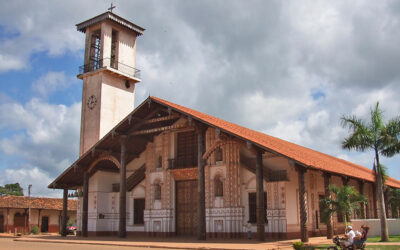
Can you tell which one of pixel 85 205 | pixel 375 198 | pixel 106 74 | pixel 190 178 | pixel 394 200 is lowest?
pixel 85 205

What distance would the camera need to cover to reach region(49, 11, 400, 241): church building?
70.2ft

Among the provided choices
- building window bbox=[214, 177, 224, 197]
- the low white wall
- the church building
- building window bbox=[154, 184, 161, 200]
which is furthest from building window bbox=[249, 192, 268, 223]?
building window bbox=[154, 184, 161, 200]

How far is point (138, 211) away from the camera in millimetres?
27672

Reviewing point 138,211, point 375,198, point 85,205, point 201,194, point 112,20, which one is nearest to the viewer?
point 201,194

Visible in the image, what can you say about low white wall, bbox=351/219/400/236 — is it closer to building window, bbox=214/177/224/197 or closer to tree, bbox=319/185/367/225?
tree, bbox=319/185/367/225

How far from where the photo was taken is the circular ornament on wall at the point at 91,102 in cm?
3350

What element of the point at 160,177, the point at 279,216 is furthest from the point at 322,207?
the point at 160,177

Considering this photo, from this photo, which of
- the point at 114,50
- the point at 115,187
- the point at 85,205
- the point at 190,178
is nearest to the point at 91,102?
the point at 114,50

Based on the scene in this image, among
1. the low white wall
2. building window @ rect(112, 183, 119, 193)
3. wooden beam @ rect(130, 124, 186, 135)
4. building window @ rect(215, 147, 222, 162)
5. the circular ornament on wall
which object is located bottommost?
the low white wall

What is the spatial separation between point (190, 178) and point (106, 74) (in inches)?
499

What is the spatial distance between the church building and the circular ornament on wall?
8 centimetres

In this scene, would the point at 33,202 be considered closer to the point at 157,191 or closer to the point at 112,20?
the point at 112,20

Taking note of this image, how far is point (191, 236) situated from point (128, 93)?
1513 centimetres

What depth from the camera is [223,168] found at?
23969 mm
